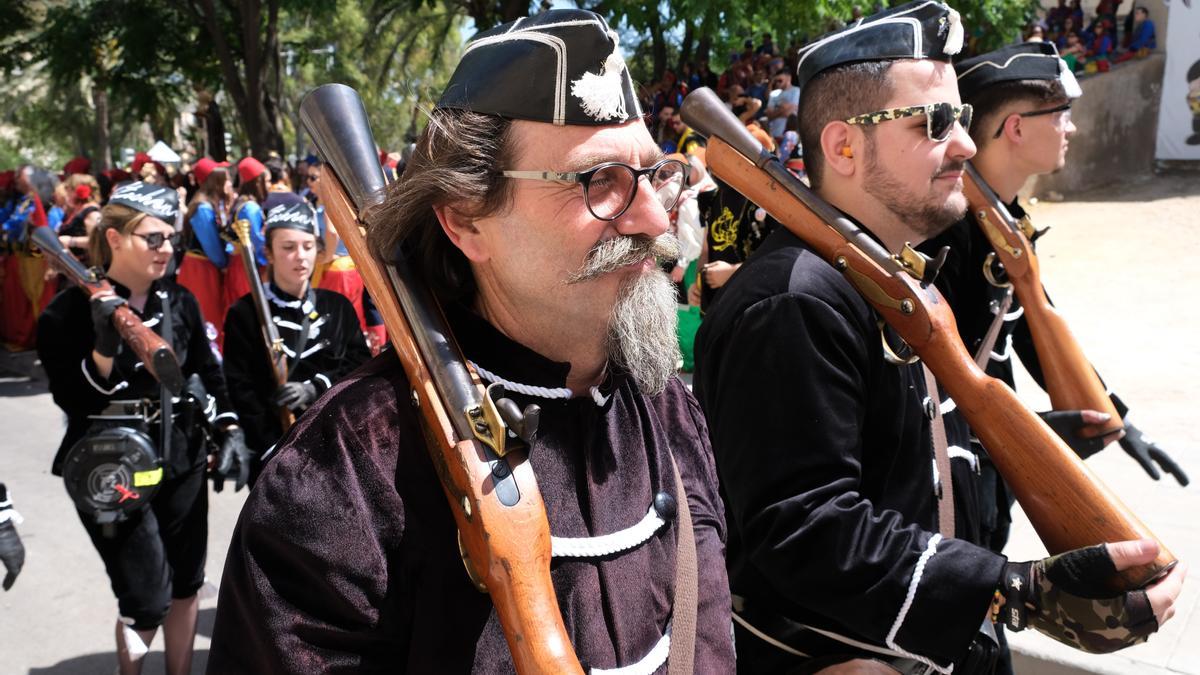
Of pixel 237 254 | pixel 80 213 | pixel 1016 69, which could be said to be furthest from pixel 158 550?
pixel 80 213

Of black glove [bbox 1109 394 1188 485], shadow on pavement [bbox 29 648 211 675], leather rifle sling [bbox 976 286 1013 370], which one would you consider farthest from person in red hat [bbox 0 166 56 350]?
black glove [bbox 1109 394 1188 485]

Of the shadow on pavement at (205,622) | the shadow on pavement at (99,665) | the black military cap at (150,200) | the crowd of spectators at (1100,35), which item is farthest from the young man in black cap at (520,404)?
the crowd of spectators at (1100,35)

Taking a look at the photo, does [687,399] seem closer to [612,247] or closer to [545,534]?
[612,247]

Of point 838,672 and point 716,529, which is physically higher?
point 716,529

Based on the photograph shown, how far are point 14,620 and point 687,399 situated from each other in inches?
167

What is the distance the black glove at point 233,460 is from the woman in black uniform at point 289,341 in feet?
0.27

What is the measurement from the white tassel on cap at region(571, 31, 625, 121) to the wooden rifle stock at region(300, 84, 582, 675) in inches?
15.2

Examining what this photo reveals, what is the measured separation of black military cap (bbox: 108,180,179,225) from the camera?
3.96 meters

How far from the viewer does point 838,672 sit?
1990 millimetres

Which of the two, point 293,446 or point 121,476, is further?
point 121,476

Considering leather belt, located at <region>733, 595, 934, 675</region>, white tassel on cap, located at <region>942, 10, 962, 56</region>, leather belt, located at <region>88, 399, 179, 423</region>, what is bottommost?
leather belt, located at <region>88, 399, 179, 423</region>

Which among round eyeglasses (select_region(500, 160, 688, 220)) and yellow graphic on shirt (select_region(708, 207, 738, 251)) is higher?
round eyeglasses (select_region(500, 160, 688, 220))

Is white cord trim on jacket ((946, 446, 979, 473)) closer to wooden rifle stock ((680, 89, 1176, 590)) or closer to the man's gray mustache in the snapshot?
wooden rifle stock ((680, 89, 1176, 590))

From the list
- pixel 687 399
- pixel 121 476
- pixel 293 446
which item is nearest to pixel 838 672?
pixel 687 399
